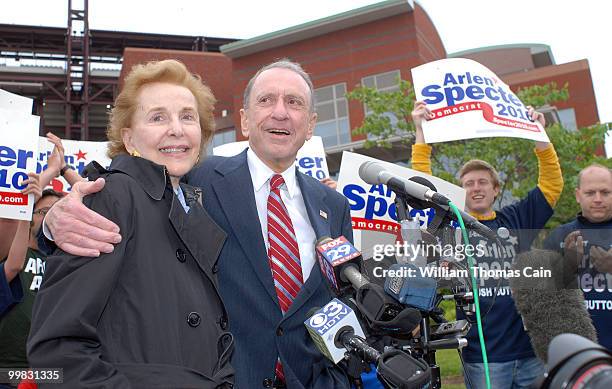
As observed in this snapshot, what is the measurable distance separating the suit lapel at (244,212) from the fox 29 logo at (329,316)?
0.49 meters

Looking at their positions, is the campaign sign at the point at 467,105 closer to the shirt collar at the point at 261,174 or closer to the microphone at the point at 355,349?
the shirt collar at the point at 261,174

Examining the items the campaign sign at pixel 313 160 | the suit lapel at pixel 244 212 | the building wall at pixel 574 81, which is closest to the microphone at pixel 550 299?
the suit lapel at pixel 244 212

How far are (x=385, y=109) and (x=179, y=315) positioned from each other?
46.6 feet

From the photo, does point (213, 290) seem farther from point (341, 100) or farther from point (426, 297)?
point (341, 100)

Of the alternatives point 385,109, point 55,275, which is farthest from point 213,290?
point 385,109

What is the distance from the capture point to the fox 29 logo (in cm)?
206

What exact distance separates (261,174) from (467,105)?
2.66 meters

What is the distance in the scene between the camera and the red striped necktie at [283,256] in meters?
2.66

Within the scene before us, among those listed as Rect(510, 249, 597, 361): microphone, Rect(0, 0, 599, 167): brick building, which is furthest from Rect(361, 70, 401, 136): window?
Rect(510, 249, 597, 361): microphone

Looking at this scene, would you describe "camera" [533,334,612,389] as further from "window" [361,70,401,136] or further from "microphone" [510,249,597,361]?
"window" [361,70,401,136]

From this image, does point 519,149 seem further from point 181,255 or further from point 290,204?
point 181,255

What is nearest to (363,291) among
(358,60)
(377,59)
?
(377,59)

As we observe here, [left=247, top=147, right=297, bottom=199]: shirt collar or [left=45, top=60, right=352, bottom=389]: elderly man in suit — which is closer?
[left=45, top=60, right=352, bottom=389]: elderly man in suit

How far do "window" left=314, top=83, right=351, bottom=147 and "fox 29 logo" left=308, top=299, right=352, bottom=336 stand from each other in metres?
24.1
